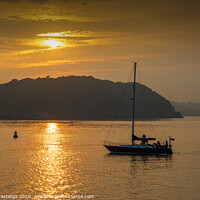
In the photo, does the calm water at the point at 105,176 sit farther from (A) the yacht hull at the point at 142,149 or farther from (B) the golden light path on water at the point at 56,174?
(A) the yacht hull at the point at 142,149

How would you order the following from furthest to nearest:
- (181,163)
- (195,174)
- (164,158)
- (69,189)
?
1. (164,158)
2. (181,163)
3. (195,174)
4. (69,189)

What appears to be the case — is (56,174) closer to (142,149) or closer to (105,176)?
(105,176)

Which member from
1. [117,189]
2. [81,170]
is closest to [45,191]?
[117,189]

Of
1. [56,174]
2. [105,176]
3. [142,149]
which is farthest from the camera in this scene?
[142,149]

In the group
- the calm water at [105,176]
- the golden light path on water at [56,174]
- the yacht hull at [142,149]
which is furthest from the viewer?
the yacht hull at [142,149]

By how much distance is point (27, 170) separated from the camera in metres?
55.3

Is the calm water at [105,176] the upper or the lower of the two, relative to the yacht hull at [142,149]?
lower

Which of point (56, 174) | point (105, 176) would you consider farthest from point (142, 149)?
point (56, 174)

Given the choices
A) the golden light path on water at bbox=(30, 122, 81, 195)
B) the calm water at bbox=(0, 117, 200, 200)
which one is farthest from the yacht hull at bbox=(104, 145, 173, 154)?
the golden light path on water at bbox=(30, 122, 81, 195)

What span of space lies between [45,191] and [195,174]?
25.0 m

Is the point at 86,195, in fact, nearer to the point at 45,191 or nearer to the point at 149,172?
the point at 45,191

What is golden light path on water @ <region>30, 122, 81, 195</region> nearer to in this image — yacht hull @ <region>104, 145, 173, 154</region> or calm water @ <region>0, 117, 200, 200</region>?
calm water @ <region>0, 117, 200, 200</region>

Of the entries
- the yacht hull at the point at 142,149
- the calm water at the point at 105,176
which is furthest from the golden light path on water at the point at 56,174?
the yacht hull at the point at 142,149

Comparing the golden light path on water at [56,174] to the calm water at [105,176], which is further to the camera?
the golden light path on water at [56,174]
